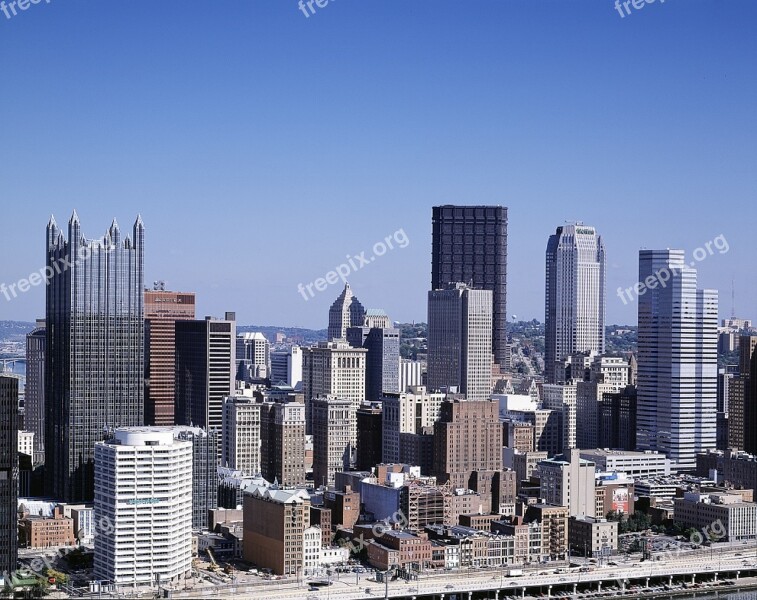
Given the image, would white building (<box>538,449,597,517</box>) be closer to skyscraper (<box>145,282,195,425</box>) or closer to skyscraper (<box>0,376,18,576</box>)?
skyscraper (<box>145,282,195,425</box>)

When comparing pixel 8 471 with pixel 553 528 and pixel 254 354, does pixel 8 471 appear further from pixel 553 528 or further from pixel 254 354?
pixel 254 354

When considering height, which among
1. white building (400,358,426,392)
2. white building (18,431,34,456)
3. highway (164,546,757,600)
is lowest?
highway (164,546,757,600)

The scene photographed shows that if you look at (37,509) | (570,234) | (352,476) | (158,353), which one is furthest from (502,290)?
(37,509)

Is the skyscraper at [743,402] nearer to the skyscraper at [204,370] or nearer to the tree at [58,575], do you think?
the skyscraper at [204,370]

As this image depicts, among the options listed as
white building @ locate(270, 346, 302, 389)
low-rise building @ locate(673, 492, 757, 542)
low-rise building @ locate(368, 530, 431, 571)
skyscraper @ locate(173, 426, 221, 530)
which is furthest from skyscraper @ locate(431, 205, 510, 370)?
low-rise building @ locate(368, 530, 431, 571)

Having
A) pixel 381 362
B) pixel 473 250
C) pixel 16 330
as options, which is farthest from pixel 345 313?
pixel 16 330

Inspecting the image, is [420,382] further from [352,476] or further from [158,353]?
[352,476]

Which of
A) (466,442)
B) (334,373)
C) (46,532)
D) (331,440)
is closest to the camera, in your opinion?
(46,532)
